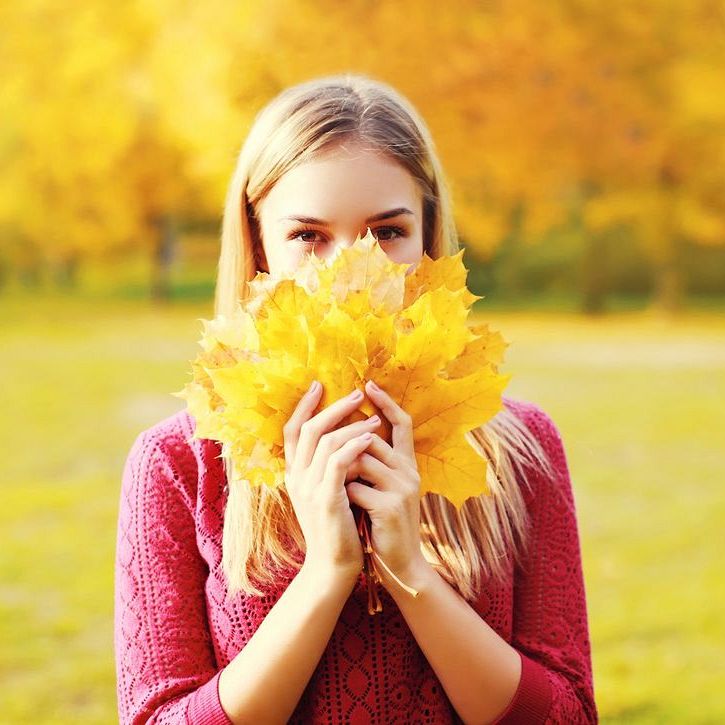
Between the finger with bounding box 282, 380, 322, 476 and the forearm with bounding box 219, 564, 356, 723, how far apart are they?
8.0 inches

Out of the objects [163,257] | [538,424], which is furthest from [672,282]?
[538,424]

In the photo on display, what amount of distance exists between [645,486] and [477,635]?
→ 22.9 feet

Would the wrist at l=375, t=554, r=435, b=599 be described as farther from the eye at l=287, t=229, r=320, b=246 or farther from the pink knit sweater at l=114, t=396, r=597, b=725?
the eye at l=287, t=229, r=320, b=246

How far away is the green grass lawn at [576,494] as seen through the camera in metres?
5.04

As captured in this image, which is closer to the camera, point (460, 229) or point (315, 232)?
point (315, 232)

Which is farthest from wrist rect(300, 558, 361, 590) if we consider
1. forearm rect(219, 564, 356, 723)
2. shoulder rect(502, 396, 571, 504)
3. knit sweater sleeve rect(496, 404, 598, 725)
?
shoulder rect(502, 396, 571, 504)

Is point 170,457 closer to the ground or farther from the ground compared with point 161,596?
farther from the ground

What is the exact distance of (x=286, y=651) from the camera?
1611 millimetres

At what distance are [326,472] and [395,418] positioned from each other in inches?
5.5

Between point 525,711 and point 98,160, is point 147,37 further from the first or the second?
point 525,711

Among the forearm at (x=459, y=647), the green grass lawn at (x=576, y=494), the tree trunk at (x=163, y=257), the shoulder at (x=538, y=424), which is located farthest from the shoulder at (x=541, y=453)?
the tree trunk at (x=163, y=257)

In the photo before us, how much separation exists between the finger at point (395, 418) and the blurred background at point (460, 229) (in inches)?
181

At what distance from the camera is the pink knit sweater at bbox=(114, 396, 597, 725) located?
175 cm

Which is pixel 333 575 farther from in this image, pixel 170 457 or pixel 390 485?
pixel 170 457
